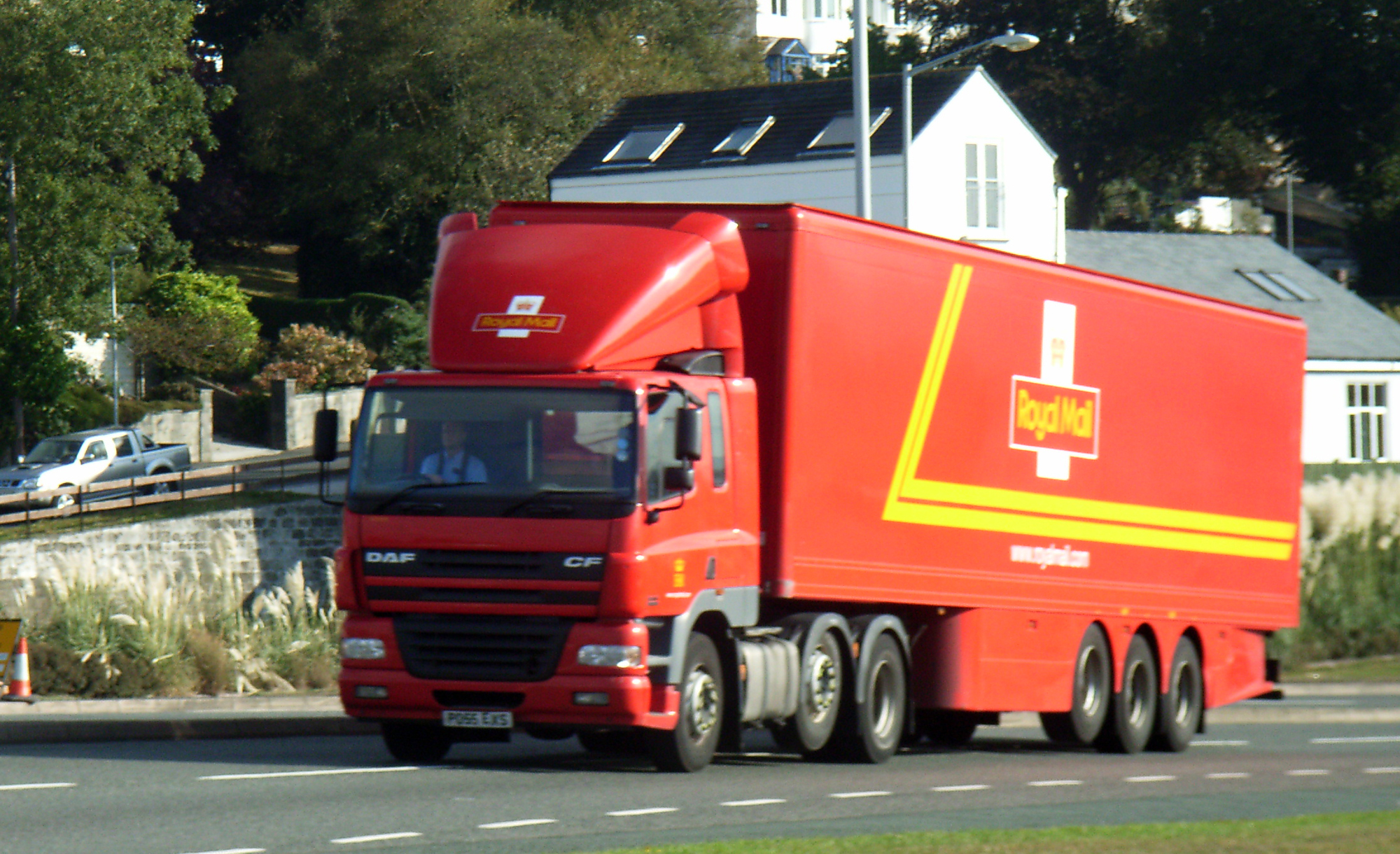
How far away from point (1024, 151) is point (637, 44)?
77.7 feet

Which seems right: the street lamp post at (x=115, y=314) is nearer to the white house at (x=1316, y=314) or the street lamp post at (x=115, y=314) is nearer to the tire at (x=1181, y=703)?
the white house at (x=1316, y=314)

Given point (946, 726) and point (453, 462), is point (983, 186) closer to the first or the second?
point (946, 726)

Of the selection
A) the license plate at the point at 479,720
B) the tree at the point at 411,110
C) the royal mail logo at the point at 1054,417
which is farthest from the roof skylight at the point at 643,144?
the license plate at the point at 479,720

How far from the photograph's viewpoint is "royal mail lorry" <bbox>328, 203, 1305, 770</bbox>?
13.3 meters

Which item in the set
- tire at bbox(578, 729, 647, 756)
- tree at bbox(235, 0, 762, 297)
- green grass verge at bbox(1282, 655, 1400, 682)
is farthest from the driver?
tree at bbox(235, 0, 762, 297)

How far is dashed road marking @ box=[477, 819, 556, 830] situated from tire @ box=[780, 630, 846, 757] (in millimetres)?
3681

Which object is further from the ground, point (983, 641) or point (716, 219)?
point (716, 219)

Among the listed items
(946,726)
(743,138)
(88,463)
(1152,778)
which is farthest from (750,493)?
(743,138)

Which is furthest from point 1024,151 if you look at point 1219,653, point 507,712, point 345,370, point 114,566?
point 507,712

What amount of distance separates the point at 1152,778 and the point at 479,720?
508 cm

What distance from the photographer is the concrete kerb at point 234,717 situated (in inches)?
654

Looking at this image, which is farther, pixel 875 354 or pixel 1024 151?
pixel 1024 151

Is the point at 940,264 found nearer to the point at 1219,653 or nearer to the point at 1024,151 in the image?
the point at 1219,653

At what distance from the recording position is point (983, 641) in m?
16.5
